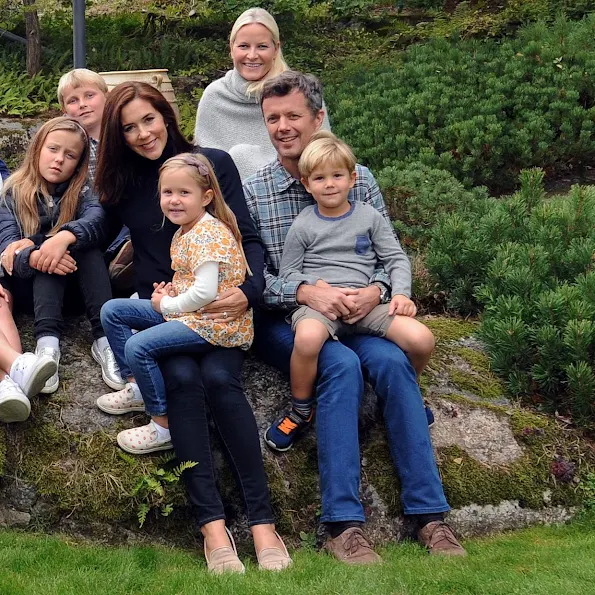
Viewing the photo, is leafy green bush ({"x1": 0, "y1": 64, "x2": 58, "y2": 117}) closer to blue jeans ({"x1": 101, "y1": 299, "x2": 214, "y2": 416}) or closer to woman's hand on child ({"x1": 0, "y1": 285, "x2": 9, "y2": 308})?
woman's hand on child ({"x1": 0, "y1": 285, "x2": 9, "y2": 308})

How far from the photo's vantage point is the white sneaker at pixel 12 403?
11.7 ft

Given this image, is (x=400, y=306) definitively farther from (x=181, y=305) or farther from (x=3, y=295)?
(x=3, y=295)

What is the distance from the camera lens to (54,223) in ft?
14.2

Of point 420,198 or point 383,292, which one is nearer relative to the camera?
point 383,292

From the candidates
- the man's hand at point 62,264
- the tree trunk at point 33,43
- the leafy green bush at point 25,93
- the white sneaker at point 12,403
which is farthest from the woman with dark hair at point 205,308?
the tree trunk at point 33,43

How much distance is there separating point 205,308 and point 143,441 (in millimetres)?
663

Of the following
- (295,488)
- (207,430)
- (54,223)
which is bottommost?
(295,488)

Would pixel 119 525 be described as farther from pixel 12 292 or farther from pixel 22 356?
pixel 12 292

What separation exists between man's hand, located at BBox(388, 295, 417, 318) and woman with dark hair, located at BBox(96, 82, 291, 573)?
2.05 ft

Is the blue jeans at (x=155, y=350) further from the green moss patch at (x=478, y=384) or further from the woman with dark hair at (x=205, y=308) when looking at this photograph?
the green moss patch at (x=478, y=384)

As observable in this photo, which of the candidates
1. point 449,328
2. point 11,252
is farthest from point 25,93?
point 449,328

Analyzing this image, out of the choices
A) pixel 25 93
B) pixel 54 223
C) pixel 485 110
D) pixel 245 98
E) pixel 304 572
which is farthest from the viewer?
pixel 25 93

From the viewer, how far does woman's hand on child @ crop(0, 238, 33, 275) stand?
13.4ft

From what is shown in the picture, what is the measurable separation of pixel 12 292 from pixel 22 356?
60cm
